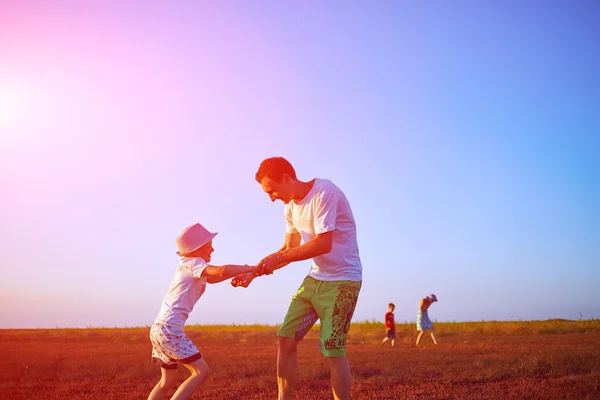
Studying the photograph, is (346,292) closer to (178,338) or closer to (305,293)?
(305,293)

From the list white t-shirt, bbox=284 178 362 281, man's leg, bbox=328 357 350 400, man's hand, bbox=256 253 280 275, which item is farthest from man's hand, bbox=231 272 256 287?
man's leg, bbox=328 357 350 400

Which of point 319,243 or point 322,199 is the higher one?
point 322,199

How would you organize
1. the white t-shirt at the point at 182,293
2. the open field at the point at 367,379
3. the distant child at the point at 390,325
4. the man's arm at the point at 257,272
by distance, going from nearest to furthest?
the white t-shirt at the point at 182,293 → the man's arm at the point at 257,272 → the open field at the point at 367,379 → the distant child at the point at 390,325

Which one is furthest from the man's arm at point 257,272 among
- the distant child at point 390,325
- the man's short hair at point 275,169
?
the distant child at point 390,325

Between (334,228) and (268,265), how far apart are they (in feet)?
2.88

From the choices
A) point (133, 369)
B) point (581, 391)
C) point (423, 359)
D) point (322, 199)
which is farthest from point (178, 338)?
point (423, 359)

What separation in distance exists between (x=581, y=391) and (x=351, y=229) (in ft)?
15.6

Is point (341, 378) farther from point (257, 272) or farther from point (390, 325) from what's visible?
point (390, 325)

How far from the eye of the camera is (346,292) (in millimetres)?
5605

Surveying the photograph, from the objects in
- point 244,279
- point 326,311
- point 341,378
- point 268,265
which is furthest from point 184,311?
point 341,378

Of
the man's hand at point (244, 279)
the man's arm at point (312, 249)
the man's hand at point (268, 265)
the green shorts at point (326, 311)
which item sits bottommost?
the green shorts at point (326, 311)

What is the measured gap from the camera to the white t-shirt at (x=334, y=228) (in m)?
5.59

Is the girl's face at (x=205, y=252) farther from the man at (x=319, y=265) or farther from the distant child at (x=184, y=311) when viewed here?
the man at (x=319, y=265)

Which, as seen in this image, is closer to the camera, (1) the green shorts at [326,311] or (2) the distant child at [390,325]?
(1) the green shorts at [326,311]
